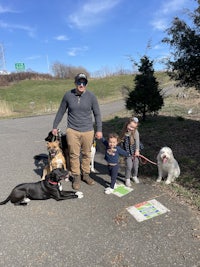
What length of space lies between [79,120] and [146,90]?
6859 millimetres

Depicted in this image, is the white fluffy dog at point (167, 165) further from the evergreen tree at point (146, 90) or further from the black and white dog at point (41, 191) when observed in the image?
the evergreen tree at point (146, 90)

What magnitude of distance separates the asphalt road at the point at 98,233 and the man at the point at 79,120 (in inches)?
25.7

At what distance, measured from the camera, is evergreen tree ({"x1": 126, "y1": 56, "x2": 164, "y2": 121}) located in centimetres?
1106

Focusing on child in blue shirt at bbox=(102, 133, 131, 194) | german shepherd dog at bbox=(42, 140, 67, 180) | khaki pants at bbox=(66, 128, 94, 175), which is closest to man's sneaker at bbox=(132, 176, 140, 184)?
child in blue shirt at bbox=(102, 133, 131, 194)

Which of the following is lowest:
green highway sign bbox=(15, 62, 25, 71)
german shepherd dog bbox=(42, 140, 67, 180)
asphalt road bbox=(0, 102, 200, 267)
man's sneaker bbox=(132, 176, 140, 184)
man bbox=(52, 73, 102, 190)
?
asphalt road bbox=(0, 102, 200, 267)

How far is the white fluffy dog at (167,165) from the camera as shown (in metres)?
4.93

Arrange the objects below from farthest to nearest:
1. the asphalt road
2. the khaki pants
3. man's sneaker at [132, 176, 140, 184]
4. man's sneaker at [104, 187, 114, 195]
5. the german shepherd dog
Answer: the german shepherd dog → man's sneaker at [132, 176, 140, 184] → the khaki pants → man's sneaker at [104, 187, 114, 195] → the asphalt road

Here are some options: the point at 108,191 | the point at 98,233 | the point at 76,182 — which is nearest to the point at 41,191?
the point at 76,182

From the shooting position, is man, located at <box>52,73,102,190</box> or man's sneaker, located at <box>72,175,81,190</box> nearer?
man, located at <box>52,73,102,190</box>

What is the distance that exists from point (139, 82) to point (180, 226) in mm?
8514

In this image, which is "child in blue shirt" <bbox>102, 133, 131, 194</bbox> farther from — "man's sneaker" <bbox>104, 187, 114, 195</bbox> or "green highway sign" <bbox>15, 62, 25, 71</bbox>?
"green highway sign" <bbox>15, 62, 25, 71</bbox>

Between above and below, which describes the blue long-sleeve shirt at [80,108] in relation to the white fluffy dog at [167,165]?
above

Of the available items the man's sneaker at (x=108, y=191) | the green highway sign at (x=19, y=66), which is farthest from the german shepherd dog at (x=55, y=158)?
the green highway sign at (x=19, y=66)

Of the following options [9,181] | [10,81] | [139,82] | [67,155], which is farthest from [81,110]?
[10,81]
